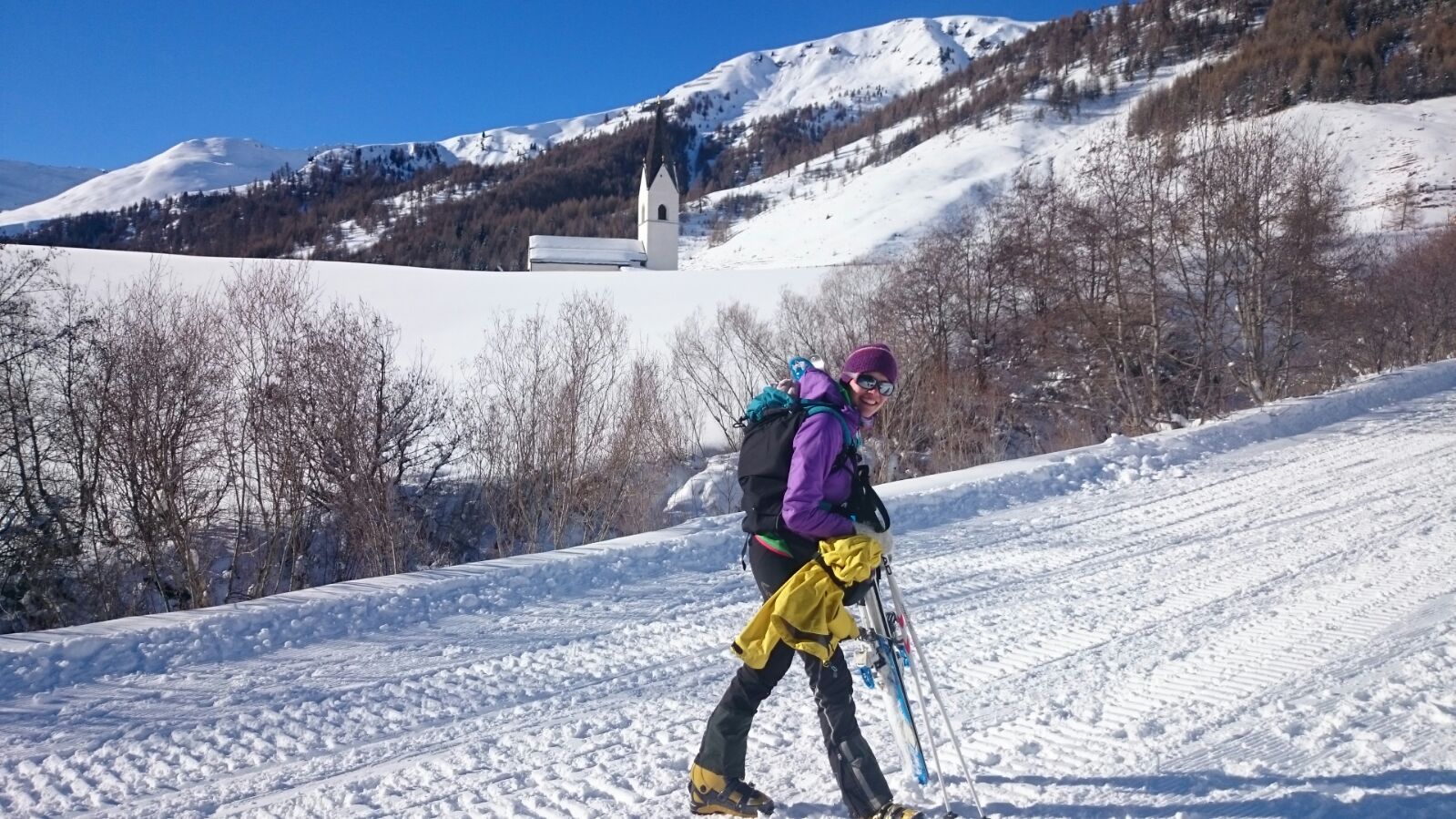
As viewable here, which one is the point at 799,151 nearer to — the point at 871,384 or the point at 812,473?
the point at 871,384

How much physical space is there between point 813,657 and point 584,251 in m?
72.9

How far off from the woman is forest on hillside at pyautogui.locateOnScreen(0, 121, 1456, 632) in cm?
918

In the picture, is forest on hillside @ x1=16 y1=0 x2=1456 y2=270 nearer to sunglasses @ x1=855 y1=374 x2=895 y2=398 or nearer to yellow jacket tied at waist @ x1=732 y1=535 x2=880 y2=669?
sunglasses @ x1=855 y1=374 x2=895 y2=398

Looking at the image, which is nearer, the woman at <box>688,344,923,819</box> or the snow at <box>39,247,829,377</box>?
the woman at <box>688,344,923,819</box>

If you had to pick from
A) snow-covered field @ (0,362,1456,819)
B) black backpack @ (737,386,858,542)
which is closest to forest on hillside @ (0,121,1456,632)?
snow-covered field @ (0,362,1456,819)

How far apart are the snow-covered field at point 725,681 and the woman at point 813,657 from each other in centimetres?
31

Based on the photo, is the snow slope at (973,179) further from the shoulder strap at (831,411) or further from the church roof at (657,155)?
the shoulder strap at (831,411)

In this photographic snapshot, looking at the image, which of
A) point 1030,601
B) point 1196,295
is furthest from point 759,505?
point 1196,295

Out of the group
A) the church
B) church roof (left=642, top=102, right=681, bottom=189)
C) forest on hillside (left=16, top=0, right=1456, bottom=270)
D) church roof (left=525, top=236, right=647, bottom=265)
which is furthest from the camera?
forest on hillside (left=16, top=0, right=1456, bottom=270)

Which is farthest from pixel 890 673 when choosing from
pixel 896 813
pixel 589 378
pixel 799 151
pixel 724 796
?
pixel 799 151

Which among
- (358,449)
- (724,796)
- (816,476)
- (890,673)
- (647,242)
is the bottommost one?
(724,796)

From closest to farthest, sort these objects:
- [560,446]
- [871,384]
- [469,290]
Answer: [871,384]
[560,446]
[469,290]

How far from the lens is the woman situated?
2818 mm

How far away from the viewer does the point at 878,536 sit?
9.54ft
